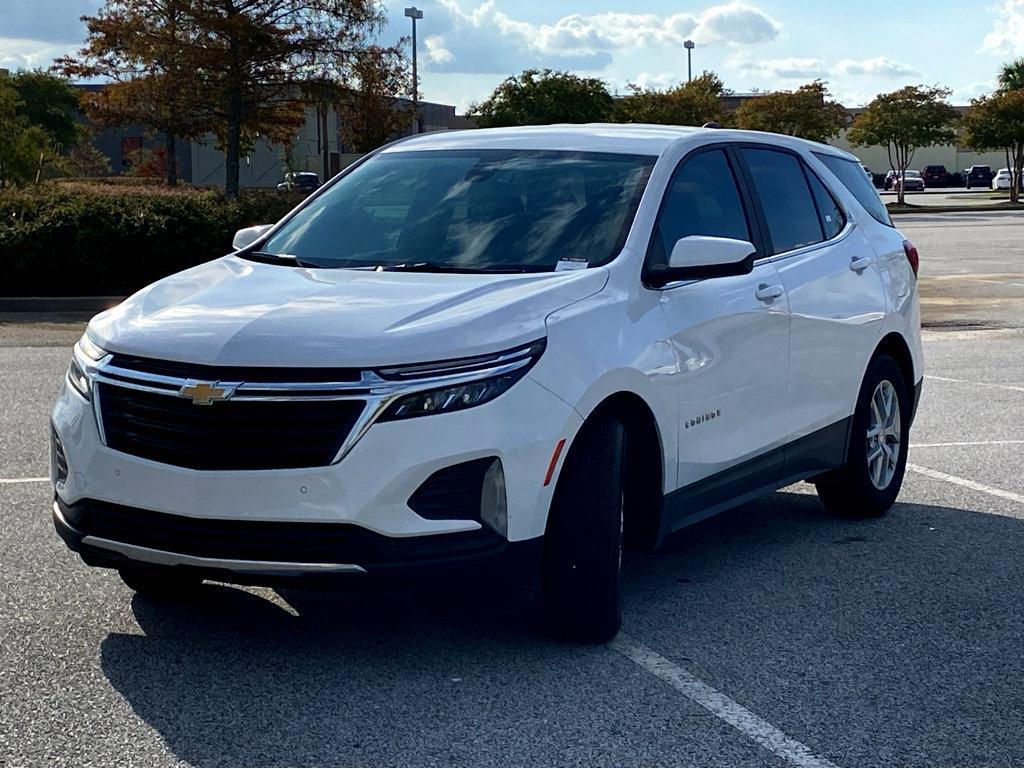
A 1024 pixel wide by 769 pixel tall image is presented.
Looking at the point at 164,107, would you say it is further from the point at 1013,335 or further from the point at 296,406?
the point at 296,406

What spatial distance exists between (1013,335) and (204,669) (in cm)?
1314

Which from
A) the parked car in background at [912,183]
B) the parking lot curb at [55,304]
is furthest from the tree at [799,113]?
the parking lot curb at [55,304]

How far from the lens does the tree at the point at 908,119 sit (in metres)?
63.3

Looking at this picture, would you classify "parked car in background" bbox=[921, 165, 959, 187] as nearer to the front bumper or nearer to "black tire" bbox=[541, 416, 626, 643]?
"black tire" bbox=[541, 416, 626, 643]

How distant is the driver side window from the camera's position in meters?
6.00

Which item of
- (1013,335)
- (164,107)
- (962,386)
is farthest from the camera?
(164,107)

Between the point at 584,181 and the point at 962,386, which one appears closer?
the point at 584,181

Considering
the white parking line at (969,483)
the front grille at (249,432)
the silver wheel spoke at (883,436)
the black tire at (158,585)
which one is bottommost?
the white parking line at (969,483)

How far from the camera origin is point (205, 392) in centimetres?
467

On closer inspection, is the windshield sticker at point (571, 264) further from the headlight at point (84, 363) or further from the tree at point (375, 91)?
the tree at point (375, 91)

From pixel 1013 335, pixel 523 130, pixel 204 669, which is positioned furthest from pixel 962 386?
pixel 204 669

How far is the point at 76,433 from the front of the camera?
198 inches

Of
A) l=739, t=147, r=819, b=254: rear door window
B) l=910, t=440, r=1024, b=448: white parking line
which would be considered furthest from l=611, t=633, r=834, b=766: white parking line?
l=910, t=440, r=1024, b=448: white parking line

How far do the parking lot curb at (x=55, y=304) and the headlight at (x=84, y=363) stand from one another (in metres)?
13.6
